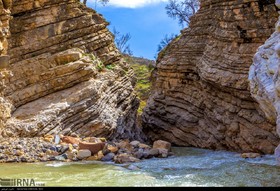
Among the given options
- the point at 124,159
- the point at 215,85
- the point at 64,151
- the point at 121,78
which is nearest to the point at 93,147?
the point at 64,151

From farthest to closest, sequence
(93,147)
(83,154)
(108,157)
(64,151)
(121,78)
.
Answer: (121,78), (93,147), (64,151), (83,154), (108,157)

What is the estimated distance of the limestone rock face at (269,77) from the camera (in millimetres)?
8438

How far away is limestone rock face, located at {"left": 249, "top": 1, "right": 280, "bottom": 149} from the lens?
844 centimetres

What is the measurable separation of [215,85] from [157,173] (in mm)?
7503

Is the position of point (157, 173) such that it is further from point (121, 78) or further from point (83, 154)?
point (121, 78)

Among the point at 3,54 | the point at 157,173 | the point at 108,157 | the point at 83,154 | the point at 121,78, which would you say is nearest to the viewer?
the point at 157,173

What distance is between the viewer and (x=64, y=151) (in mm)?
11375

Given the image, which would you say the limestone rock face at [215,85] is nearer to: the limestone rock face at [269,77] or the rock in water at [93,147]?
the limestone rock face at [269,77]

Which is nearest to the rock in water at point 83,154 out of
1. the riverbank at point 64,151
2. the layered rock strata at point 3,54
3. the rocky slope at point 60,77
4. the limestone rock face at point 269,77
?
the riverbank at point 64,151

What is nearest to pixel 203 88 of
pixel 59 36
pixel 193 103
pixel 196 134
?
pixel 193 103

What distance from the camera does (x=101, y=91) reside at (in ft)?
52.7

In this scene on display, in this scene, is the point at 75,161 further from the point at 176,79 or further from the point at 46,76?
the point at 176,79

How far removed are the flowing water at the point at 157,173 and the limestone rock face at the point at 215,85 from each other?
2945mm
